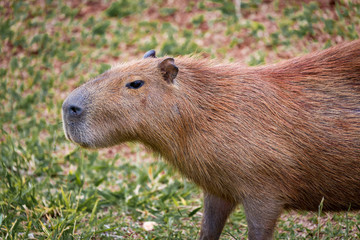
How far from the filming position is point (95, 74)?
6625mm

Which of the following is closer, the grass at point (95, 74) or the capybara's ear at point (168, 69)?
the capybara's ear at point (168, 69)

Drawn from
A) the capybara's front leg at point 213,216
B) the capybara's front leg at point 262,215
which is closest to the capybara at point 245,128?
the capybara's front leg at point 262,215

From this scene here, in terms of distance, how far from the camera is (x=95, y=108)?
3152 mm

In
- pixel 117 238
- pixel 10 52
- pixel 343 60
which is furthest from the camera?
pixel 10 52

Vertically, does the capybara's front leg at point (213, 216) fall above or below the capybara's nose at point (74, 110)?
below

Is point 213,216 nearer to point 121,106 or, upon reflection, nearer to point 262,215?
point 262,215

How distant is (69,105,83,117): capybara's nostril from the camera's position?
3141 millimetres

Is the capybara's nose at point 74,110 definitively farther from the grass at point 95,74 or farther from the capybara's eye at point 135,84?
the grass at point 95,74

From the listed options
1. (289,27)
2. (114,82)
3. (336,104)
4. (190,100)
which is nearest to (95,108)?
(114,82)

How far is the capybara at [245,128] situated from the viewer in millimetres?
3135

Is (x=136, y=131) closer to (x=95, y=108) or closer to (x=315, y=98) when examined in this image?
(x=95, y=108)

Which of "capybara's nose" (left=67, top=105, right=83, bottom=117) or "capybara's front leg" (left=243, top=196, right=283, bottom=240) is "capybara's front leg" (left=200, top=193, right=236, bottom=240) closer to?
"capybara's front leg" (left=243, top=196, right=283, bottom=240)

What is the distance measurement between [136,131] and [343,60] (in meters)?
1.60

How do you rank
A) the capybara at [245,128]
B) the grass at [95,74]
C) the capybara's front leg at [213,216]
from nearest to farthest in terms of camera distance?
the capybara at [245,128] → the capybara's front leg at [213,216] → the grass at [95,74]
